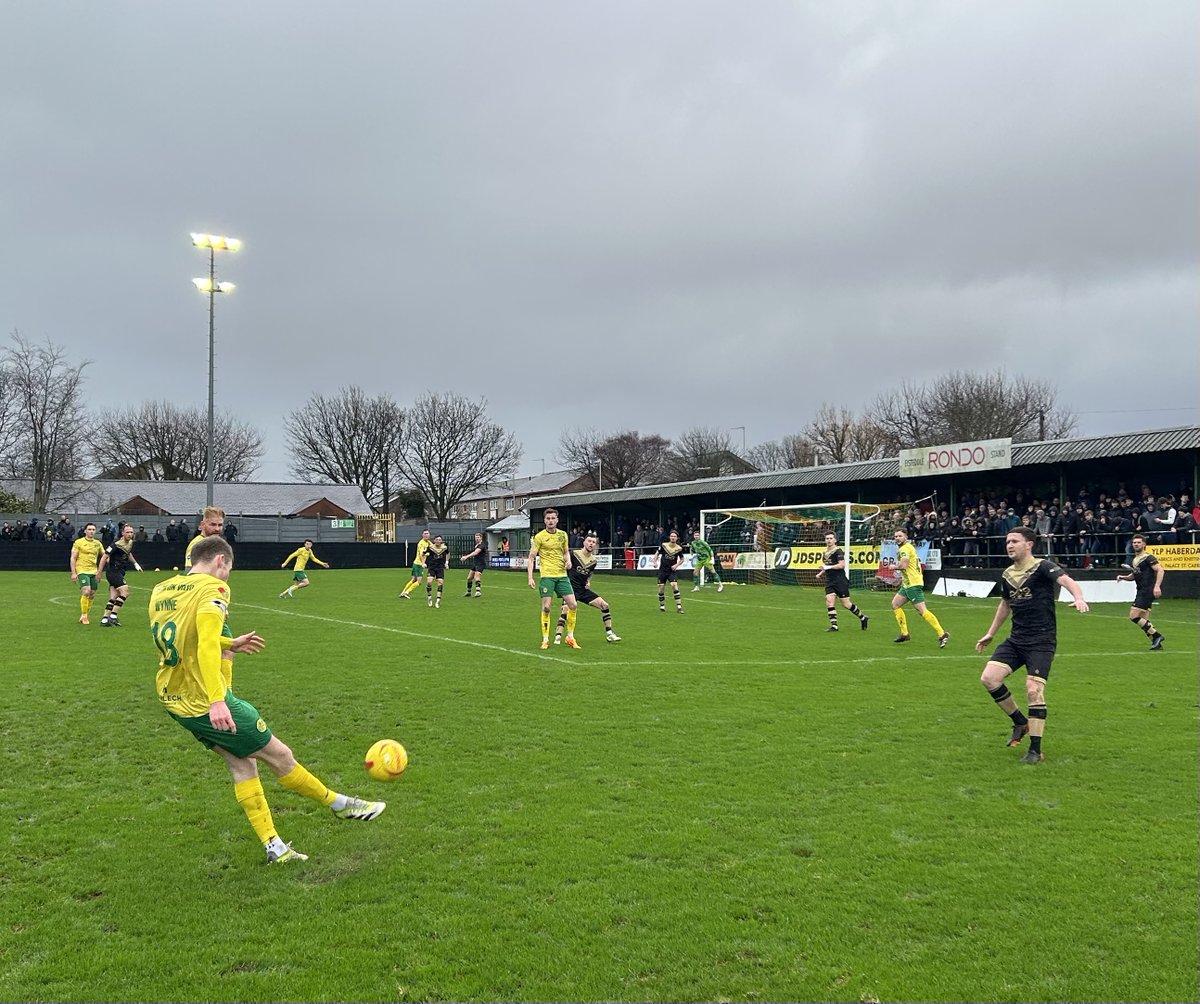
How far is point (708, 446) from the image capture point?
84.1 m

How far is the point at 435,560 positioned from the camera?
977 inches

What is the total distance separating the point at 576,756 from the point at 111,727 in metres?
4.57

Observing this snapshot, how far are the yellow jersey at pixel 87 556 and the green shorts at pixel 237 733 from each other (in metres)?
15.8

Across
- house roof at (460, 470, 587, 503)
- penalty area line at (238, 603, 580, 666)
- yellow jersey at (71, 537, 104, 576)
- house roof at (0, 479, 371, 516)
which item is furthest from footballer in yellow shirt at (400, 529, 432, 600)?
house roof at (460, 470, 587, 503)

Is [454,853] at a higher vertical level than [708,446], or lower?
lower

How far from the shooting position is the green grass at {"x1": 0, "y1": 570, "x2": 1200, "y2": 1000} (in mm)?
3979

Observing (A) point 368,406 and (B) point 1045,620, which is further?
(A) point 368,406

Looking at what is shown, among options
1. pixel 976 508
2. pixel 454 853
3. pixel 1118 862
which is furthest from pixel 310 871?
pixel 976 508

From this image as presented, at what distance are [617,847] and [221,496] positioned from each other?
7600 cm

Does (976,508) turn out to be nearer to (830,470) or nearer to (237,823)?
(830,470)

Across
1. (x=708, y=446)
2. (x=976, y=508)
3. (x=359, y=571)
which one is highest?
(x=708, y=446)

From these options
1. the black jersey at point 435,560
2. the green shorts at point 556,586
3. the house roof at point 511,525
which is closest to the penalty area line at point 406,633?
the green shorts at point 556,586

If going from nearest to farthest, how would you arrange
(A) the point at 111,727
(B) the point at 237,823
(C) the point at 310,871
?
(C) the point at 310,871 → (B) the point at 237,823 → (A) the point at 111,727

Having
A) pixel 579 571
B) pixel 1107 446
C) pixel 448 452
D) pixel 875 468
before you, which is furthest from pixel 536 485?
pixel 579 571
